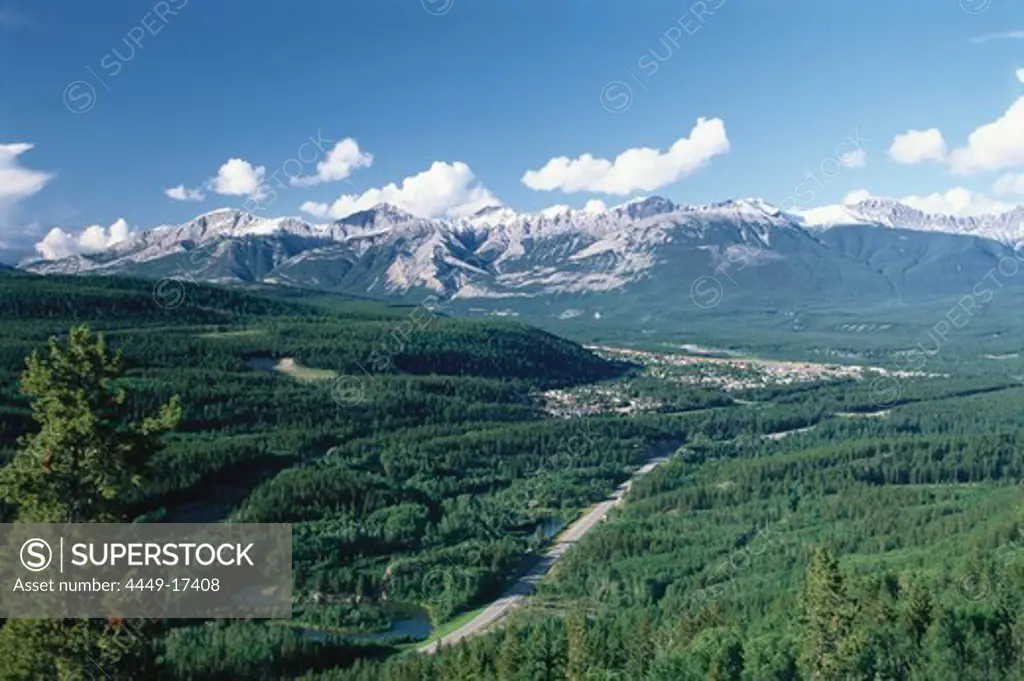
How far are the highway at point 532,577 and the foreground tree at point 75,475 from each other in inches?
1484

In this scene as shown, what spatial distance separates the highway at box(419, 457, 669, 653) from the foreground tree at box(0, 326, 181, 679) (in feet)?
124

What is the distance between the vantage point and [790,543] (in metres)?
68.8

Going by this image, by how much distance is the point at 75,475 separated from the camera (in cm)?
1672

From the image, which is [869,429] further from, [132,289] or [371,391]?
[132,289]

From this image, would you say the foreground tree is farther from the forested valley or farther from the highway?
the highway

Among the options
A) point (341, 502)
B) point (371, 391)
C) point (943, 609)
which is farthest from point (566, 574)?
point (371, 391)

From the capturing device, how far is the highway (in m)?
57.2

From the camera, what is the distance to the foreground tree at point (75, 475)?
53.7 ft

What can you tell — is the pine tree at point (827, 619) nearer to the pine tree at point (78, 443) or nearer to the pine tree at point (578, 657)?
the pine tree at point (578, 657)

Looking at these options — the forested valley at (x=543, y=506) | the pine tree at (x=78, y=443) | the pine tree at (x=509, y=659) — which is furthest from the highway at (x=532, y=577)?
the pine tree at (x=78, y=443)

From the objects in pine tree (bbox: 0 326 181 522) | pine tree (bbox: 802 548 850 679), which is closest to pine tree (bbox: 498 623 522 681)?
pine tree (bbox: 802 548 850 679)

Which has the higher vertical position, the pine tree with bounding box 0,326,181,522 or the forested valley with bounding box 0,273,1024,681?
the pine tree with bounding box 0,326,181,522

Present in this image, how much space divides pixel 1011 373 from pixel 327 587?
178 meters

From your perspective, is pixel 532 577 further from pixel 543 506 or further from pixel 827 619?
pixel 827 619
